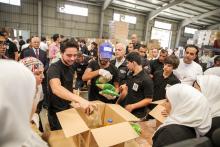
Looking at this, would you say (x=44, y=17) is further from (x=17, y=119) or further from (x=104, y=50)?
(x=17, y=119)

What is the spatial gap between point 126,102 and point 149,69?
139 centimetres

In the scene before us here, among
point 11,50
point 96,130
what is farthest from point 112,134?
point 11,50

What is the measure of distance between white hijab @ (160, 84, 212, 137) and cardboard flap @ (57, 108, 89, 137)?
0.58 m

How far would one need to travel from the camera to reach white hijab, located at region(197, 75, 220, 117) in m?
1.64

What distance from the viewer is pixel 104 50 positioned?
2.21 metres

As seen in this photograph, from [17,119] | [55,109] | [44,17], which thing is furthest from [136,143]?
[44,17]

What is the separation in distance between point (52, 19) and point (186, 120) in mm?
10233

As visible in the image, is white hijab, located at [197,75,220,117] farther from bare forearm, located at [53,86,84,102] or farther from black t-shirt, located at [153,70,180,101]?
bare forearm, located at [53,86,84,102]

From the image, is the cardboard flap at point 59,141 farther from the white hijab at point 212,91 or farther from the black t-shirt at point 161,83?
the black t-shirt at point 161,83

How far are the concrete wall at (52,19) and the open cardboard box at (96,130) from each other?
945 centimetres

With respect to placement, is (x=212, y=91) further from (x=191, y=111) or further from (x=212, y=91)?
(x=191, y=111)

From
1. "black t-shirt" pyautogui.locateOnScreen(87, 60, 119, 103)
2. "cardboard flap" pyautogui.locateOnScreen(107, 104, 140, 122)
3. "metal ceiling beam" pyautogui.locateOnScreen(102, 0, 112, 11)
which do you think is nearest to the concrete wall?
"metal ceiling beam" pyautogui.locateOnScreen(102, 0, 112, 11)

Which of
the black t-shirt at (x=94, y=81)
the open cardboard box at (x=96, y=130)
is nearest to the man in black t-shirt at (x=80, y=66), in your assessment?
the black t-shirt at (x=94, y=81)

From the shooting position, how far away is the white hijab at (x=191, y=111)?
122 cm
